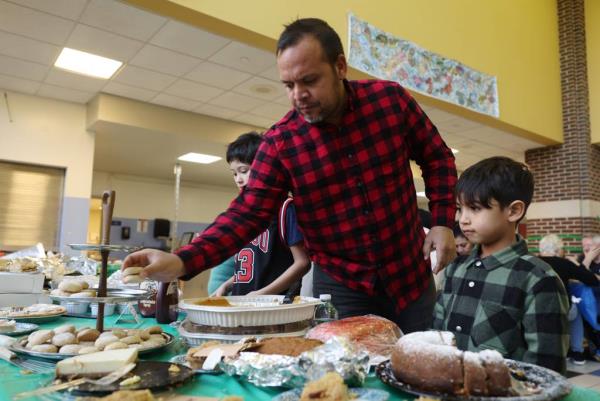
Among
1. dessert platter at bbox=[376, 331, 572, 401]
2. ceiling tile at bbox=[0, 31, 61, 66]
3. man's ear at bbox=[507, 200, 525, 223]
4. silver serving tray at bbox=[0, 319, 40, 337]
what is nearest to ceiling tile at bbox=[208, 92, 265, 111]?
ceiling tile at bbox=[0, 31, 61, 66]

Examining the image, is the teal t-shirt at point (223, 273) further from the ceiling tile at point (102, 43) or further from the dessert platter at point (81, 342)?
the ceiling tile at point (102, 43)

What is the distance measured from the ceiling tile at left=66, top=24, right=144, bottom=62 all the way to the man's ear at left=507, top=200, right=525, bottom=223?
387 centimetres

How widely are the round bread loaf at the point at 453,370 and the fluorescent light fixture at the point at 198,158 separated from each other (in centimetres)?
761

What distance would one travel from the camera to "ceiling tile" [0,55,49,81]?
4820 mm

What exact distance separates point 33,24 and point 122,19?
2.72ft

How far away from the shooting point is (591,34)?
7.89 meters

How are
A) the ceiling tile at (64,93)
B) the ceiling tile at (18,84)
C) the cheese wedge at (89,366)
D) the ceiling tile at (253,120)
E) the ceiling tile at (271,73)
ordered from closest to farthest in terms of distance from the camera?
1. the cheese wedge at (89,366)
2. the ceiling tile at (271,73)
3. the ceiling tile at (18,84)
4. the ceiling tile at (64,93)
5. the ceiling tile at (253,120)

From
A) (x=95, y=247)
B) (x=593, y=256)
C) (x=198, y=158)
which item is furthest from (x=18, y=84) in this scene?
(x=593, y=256)

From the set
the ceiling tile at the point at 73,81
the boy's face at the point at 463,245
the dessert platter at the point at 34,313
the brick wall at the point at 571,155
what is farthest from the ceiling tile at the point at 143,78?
the brick wall at the point at 571,155

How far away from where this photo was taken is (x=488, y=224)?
1371mm

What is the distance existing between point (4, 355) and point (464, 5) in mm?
6774

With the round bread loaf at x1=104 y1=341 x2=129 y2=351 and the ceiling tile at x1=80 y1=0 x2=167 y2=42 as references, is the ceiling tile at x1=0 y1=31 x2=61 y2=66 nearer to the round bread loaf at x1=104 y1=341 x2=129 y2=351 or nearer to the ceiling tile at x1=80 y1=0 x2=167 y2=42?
the ceiling tile at x1=80 y1=0 x2=167 y2=42

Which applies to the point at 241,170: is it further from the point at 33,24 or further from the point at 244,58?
the point at 33,24

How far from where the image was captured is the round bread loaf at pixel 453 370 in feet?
2.23
